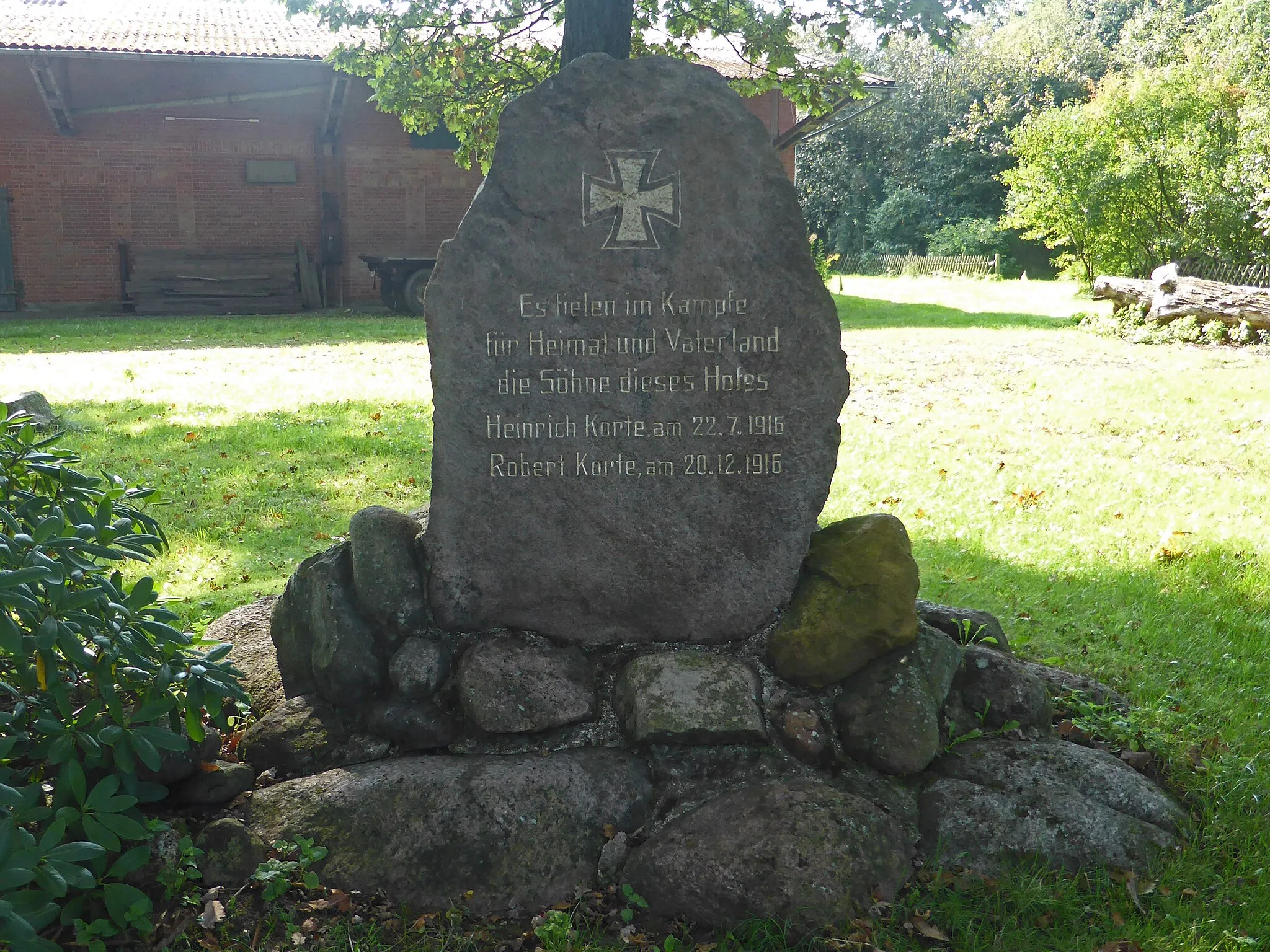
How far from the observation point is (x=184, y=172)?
63.3 ft

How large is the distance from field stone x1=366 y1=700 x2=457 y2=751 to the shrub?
2.01 feet

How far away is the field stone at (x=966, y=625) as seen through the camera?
426cm

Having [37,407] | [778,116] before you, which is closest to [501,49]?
[37,407]

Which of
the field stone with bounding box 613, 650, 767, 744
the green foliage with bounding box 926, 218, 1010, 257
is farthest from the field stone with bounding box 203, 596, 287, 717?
the green foliage with bounding box 926, 218, 1010, 257

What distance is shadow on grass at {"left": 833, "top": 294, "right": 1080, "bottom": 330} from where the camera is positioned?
16.9m

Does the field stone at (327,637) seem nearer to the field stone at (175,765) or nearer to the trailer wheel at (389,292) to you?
the field stone at (175,765)

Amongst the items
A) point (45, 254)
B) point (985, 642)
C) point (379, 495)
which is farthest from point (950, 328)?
point (45, 254)

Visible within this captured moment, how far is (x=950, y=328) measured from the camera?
16.3m

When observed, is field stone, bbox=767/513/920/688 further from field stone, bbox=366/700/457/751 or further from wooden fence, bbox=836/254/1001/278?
wooden fence, bbox=836/254/1001/278

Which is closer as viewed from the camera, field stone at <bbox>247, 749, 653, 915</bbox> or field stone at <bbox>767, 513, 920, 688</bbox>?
field stone at <bbox>247, 749, 653, 915</bbox>

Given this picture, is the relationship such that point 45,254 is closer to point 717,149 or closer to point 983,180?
point 717,149

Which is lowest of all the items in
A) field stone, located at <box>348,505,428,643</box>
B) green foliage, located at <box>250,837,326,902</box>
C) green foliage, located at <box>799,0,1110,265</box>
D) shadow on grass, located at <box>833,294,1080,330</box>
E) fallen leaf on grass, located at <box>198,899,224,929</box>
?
fallen leaf on grass, located at <box>198,899,224,929</box>

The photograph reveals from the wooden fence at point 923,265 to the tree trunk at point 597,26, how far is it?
26.5 metres

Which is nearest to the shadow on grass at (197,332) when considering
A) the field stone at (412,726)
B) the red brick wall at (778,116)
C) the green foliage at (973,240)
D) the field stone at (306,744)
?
the red brick wall at (778,116)
